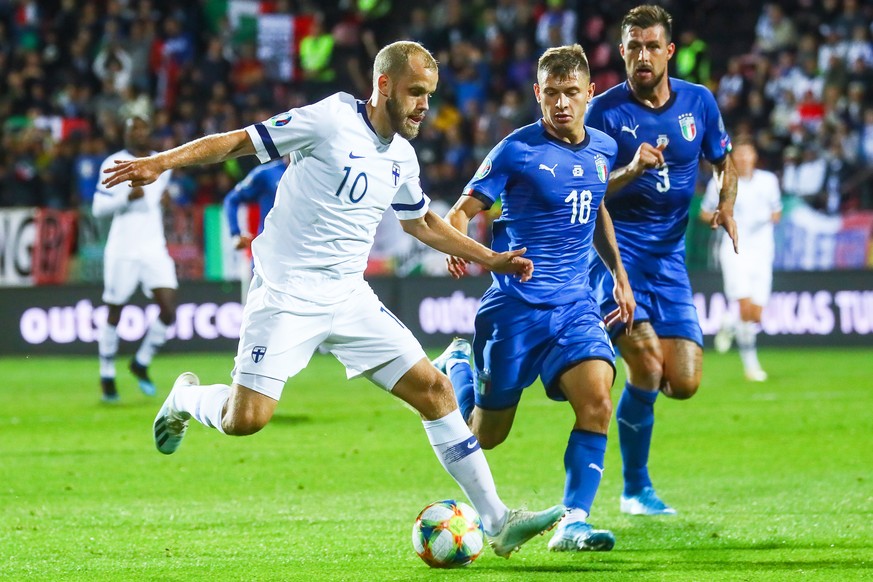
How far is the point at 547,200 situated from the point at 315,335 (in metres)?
1.36

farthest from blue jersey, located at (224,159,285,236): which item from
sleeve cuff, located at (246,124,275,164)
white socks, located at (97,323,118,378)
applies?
sleeve cuff, located at (246,124,275,164)

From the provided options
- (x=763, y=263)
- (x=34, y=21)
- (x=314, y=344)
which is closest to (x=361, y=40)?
(x=34, y=21)

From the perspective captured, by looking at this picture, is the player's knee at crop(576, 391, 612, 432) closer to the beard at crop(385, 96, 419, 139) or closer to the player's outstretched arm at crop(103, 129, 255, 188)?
the beard at crop(385, 96, 419, 139)

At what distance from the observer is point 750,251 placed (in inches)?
614

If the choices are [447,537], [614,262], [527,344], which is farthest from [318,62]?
[447,537]

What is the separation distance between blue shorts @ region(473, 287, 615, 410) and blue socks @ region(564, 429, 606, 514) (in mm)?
297

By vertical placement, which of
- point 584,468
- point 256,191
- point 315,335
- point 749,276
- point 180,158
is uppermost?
point 180,158

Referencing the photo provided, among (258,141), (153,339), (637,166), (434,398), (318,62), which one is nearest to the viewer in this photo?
(258,141)

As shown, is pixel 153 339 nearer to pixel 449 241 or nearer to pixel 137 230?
pixel 137 230

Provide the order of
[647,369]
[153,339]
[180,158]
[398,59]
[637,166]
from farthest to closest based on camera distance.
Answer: [153,339] → [647,369] → [637,166] → [398,59] → [180,158]

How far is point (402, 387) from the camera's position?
6184 millimetres

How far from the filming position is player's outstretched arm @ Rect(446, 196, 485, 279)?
6637 millimetres

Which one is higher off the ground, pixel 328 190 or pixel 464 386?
pixel 328 190

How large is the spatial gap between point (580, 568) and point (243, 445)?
499 cm
